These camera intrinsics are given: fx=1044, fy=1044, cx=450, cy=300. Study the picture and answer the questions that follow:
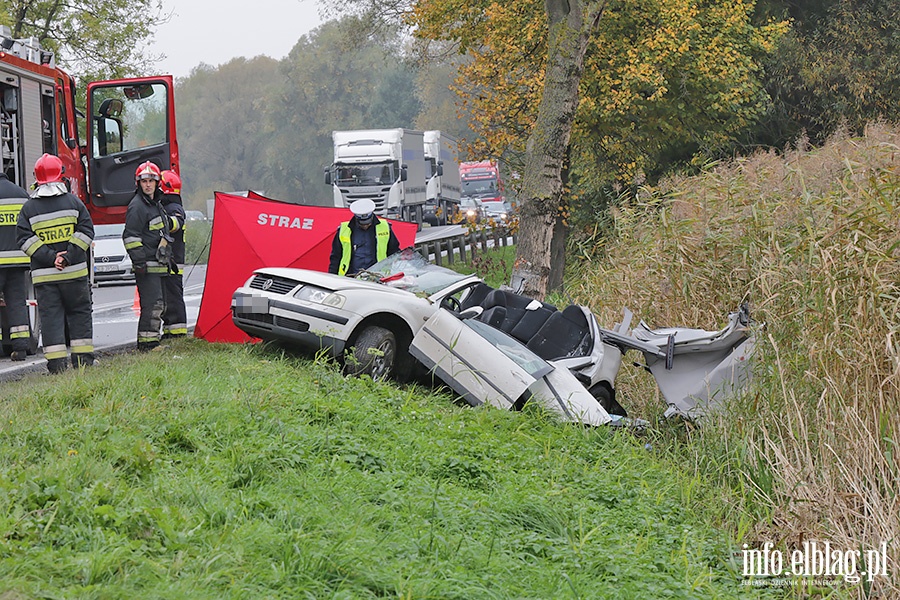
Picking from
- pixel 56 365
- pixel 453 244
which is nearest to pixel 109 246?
pixel 453 244

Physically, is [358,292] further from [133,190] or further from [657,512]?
[133,190]

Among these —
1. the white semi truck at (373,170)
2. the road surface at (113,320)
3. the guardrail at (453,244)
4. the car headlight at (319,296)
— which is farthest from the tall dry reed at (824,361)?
the white semi truck at (373,170)

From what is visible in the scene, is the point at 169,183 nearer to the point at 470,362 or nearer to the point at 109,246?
the point at 470,362

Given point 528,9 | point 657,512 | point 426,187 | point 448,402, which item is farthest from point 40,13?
point 657,512

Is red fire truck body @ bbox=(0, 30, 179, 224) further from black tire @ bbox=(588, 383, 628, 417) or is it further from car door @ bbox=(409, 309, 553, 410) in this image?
black tire @ bbox=(588, 383, 628, 417)

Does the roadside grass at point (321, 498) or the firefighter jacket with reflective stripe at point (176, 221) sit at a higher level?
the firefighter jacket with reflective stripe at point (176, 221)

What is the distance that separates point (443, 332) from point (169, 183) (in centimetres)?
409

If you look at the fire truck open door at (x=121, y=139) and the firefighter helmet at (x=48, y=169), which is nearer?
the firefighter helmet at (x=48, y=169)

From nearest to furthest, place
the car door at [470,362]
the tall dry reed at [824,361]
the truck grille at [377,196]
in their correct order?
the tall dry reed at [824,361] < the car door at [470,362] < the truck grille at [377,196]

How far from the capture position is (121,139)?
12.6 meters

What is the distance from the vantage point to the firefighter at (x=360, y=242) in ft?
34.4

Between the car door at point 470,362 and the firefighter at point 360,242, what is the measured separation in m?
2.20

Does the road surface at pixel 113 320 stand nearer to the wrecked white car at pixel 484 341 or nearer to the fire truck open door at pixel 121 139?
the fire truck open door at pixel 121 139

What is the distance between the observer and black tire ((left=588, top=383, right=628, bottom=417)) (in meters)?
9.15
